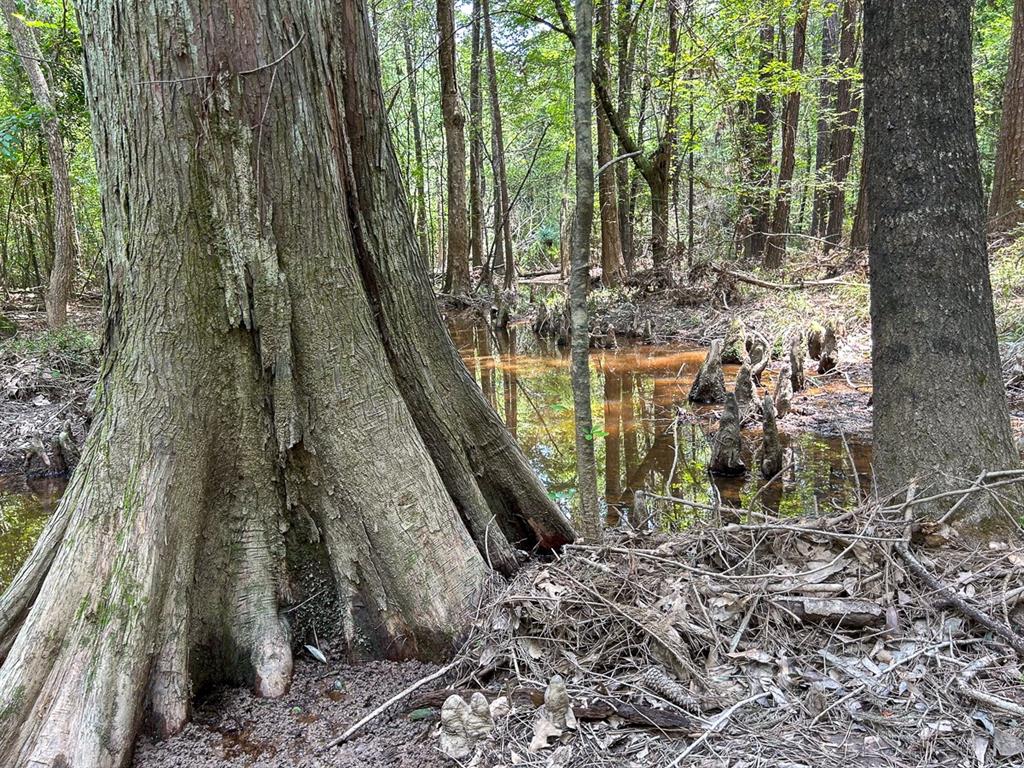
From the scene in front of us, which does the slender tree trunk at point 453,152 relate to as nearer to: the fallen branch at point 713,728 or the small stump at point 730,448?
the small stump at point 730,448

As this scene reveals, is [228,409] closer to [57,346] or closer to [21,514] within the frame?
[21,514]

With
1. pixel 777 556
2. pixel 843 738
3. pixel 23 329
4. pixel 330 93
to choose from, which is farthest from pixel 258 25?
pixel 23 329

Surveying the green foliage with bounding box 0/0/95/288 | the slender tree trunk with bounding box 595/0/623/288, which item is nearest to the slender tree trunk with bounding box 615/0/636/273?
the slender tree trunk with bounding box 595/0/623/288

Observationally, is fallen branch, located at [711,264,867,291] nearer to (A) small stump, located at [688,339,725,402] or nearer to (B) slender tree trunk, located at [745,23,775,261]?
(B) slender tree trunk, located at [745,23,775,261]

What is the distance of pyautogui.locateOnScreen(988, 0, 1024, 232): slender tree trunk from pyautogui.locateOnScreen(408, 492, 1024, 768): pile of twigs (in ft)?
28.8

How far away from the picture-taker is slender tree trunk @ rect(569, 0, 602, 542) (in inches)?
103

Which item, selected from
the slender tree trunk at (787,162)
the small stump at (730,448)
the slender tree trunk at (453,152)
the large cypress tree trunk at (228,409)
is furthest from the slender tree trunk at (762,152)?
the large cypress tree trunk at (228,409)

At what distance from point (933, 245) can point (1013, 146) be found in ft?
28.7

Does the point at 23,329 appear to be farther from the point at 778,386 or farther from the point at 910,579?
the point at 910,579

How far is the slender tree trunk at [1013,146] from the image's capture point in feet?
29.2

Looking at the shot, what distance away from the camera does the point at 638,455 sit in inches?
244

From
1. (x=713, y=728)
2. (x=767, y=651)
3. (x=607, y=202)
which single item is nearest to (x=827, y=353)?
(x=767, y=651)

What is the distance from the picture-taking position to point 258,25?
2334mm

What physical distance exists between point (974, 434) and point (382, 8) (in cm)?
2418
